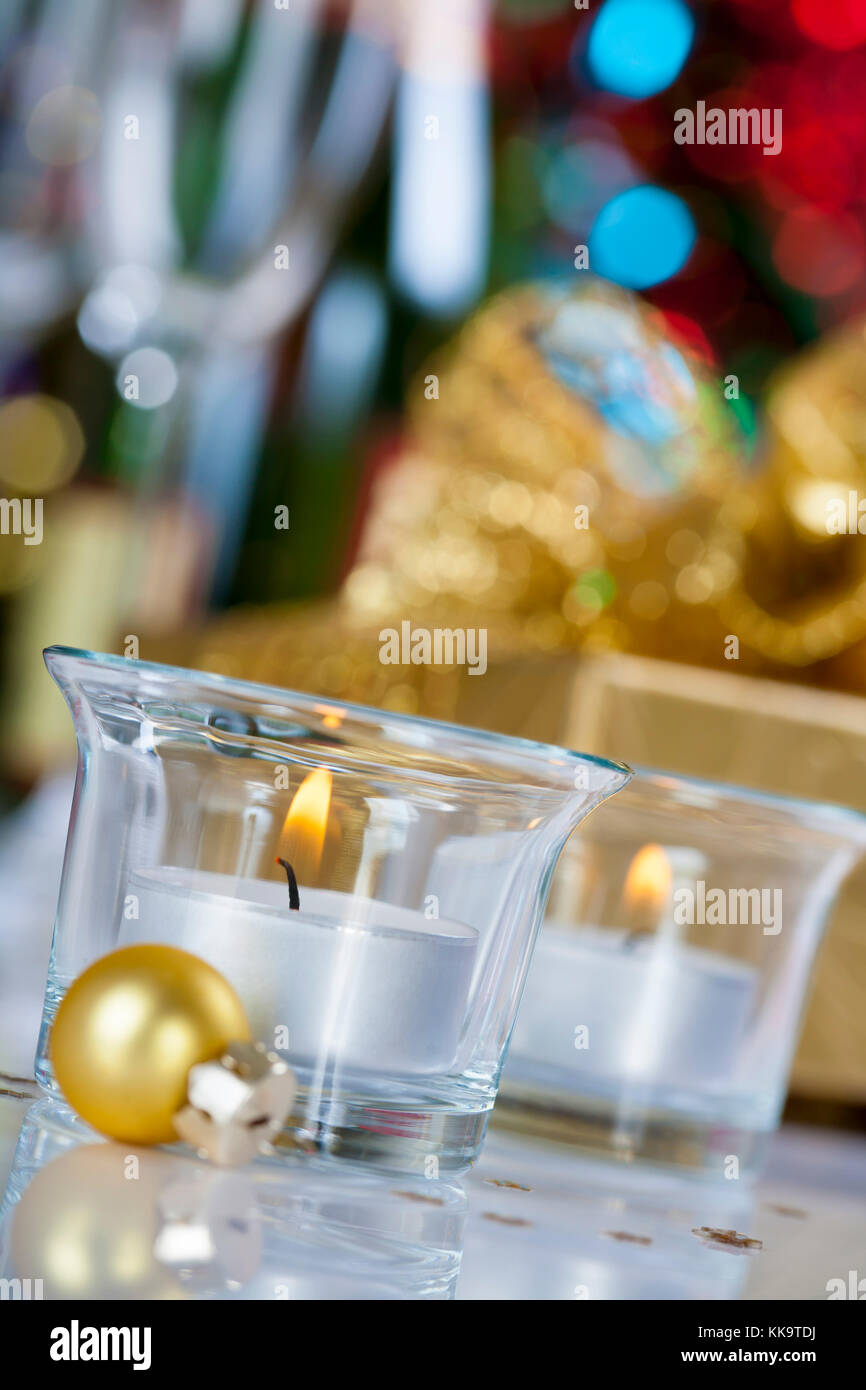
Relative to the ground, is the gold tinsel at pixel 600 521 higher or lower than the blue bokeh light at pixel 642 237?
lower

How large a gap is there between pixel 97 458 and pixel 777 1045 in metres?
1.33

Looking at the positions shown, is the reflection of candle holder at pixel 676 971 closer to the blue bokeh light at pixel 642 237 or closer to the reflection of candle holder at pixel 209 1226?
the reflection of candle holder at pixel 209 1226

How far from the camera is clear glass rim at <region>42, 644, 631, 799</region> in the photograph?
0.82 ft

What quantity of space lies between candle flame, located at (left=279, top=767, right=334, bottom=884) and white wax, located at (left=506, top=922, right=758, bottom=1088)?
10 cm

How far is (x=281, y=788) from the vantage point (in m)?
0.26

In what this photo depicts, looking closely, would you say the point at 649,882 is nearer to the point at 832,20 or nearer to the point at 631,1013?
the point at 631,1013

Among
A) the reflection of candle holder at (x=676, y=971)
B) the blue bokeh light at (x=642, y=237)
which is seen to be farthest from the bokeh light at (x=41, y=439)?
the reflection of candle holder at (x=676, y=971)

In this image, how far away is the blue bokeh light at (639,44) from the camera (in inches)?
62.3

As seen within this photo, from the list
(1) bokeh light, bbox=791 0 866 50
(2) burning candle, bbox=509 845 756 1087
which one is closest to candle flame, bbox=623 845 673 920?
(2) burning candle, bbox=509 845 756 1087

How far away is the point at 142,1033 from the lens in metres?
0.25

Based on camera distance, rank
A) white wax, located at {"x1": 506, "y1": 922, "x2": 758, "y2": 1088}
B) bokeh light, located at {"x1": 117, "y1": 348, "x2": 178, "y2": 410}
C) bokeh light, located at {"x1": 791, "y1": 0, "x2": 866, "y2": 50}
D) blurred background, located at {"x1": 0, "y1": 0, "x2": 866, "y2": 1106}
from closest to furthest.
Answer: white wax, located at {"x1": 506, "y1": 922, "x2": 758, "y2": 1088} < blurred background, located at {"x1": 0, "y1": 0, "x2": 866, "y2": 1106} < bokeh light, located at {"x1": 117, "y1": 348, "x2": 178, "y2": 410} < bokeh light, located at {"x1": 791, "y1": 0, "x2": 866, "y2": 50}

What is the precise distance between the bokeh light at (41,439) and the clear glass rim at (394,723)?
1381 millimetres

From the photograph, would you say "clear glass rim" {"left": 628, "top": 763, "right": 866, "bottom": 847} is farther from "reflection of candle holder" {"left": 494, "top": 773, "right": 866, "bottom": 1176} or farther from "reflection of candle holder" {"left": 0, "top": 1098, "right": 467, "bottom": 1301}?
"reflection of candle holder" {"left": 0, "top": 1098, "right": 467, "bottom": 1301}

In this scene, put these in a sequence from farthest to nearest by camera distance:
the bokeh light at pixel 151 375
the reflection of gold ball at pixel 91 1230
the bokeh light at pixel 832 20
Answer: the bokeh light at pixel 832 20 < the bokeh light at pixel 151 375 < the reflection of gold ball at pixel 91 1230
